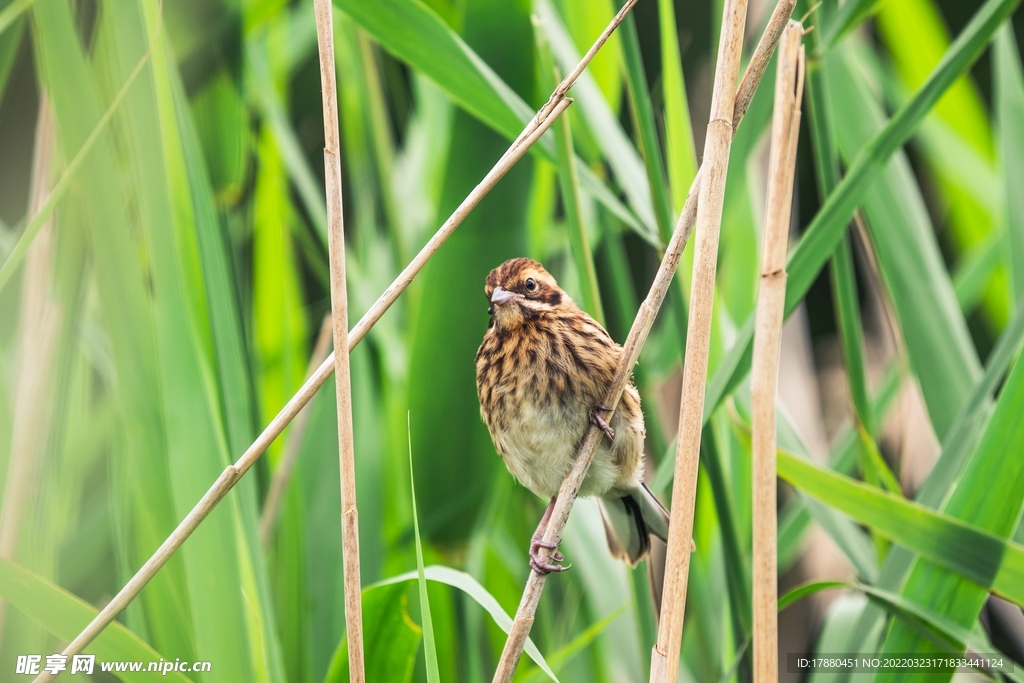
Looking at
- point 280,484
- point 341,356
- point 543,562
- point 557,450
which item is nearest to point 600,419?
point 557,450

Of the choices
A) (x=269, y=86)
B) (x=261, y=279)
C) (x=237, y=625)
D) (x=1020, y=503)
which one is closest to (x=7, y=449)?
(x=237, y=625)

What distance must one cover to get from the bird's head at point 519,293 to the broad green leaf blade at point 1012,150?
89 cm

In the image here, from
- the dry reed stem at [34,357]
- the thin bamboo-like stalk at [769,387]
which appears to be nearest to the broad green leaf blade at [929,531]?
the thin bamboo-like stalk at [769,387]

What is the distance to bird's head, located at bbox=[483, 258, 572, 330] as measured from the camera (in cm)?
→ 150

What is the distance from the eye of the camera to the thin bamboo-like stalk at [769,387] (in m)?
1.24

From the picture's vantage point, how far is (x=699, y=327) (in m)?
1.15

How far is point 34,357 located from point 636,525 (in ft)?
3.81

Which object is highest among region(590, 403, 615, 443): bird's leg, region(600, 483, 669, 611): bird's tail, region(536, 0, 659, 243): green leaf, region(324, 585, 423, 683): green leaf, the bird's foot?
region(536, 0, 659, 243): green leaf

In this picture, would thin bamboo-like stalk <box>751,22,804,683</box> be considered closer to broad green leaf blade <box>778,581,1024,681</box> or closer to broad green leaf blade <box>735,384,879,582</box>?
broad green leaf blade <box>778,581,1024,681</box>

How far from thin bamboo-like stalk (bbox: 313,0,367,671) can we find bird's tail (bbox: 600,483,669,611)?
0.59 meters

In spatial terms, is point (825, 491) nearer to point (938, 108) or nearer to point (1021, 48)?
point (938, 108)

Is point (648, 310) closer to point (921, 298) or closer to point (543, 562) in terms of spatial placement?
point (543, 562)

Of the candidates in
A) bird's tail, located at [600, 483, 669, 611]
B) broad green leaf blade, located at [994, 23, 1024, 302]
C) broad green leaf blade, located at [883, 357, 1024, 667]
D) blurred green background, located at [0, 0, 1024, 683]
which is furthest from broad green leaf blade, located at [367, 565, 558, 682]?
broad green leaf blade, located at [994, 23, 1024, 302]

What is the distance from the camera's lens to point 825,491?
1.35m
